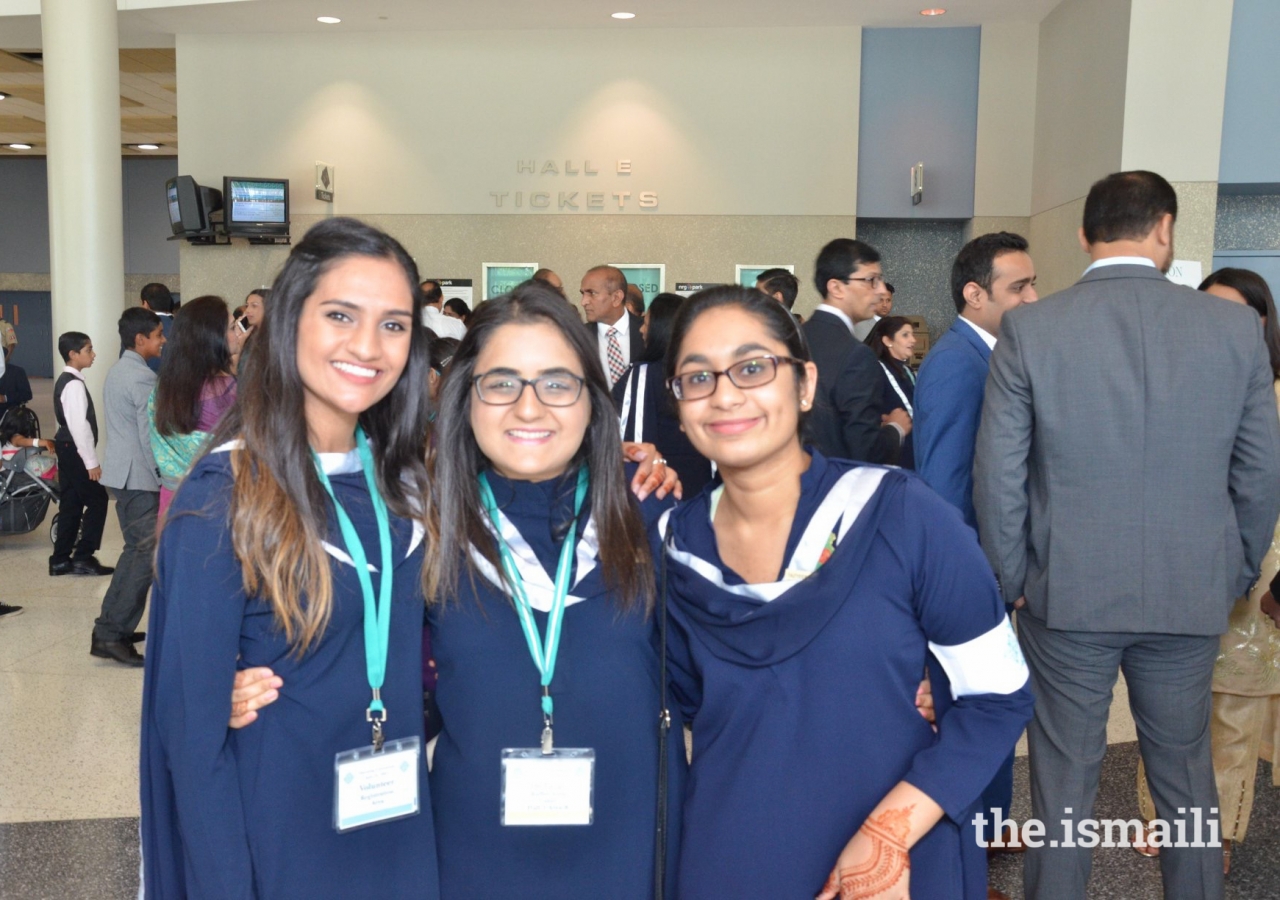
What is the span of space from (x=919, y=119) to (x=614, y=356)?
577 centimetres

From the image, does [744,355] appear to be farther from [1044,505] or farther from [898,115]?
[898,115]

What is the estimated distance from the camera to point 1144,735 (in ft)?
8.59

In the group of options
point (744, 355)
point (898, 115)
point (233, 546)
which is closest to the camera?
point (233, 546)

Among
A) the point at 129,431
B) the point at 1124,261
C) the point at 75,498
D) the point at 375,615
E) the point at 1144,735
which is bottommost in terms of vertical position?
the point at 75,498

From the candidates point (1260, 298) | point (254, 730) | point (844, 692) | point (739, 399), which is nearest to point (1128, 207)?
point (1260, 298)

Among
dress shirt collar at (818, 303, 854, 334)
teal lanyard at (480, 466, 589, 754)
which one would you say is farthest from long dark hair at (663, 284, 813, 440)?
dress shirt collar at (818, 303, 854, 334)

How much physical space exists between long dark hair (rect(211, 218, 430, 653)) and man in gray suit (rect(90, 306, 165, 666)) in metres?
3.50

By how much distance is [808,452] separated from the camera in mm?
1727

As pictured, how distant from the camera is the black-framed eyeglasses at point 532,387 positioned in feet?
5.65

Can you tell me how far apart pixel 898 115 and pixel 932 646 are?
31.5 ft

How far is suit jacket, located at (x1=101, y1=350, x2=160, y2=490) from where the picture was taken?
5.18m

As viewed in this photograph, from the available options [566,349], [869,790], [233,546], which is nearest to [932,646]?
Result: [869,790]

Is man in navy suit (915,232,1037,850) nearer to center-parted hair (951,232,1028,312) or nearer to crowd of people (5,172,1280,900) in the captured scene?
center-parted hair (951,232,1028,312)

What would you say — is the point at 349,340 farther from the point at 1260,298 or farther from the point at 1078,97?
the point at 1078,97
